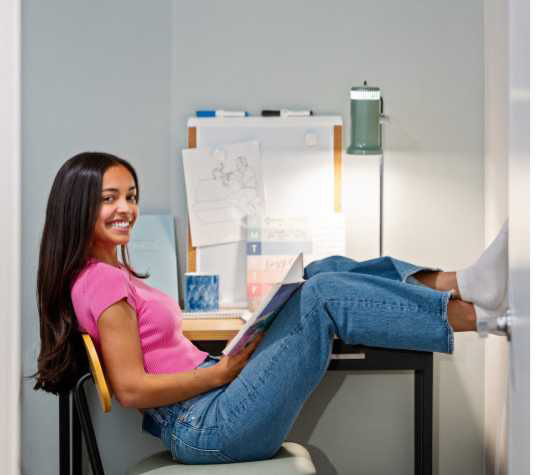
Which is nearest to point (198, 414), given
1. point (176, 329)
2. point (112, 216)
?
point (176, 329)

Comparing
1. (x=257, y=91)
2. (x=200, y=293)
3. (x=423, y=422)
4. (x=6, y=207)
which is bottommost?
(x=423, y=422)

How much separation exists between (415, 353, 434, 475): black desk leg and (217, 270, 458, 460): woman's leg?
0.52 metres

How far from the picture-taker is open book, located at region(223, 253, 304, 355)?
1580 millimetres

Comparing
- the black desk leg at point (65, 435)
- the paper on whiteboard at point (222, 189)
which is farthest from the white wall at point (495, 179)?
the black desk leg at point (65, 435)

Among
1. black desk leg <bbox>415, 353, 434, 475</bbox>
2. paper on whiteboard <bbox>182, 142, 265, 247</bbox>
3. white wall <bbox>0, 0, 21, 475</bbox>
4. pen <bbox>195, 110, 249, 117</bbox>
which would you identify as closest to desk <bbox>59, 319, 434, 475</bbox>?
black desk leg <bbox>415, 353, 434, 475</bbox>

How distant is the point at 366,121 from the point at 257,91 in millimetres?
400

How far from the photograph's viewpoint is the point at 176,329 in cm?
181

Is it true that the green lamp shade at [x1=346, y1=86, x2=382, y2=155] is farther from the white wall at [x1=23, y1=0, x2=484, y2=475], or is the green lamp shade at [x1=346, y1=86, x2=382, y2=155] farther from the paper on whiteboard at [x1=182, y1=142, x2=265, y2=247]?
the paper on whiteboard at [x1=182, y1=142, x2=265, y2=247]

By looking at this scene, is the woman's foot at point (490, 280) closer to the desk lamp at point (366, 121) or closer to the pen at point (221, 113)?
the desk lamp at point (366, 121)

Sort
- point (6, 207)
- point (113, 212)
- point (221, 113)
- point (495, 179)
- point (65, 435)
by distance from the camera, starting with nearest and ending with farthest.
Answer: point (6, 207), point (113, 212), point (65, 435), point (495, 179), point (221, 113)

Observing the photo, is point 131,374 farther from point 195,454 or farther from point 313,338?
point 313,338

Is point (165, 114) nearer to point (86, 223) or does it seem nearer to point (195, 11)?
point (195, 11)

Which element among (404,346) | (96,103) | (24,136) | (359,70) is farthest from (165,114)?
(404,346)

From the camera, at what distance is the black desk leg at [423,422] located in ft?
6.88
